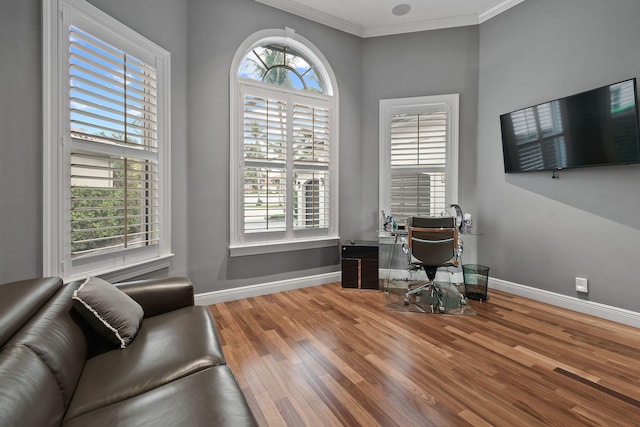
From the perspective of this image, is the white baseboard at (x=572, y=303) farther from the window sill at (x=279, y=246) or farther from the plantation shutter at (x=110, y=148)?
the plantation shutter at (x=110, y=148)

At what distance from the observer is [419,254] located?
3.08m

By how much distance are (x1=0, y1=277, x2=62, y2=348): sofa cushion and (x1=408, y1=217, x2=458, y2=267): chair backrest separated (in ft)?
→ 9.27

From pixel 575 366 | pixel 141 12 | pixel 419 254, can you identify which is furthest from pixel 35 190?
pixel 575 366

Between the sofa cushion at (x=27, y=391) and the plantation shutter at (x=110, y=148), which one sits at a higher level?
the plantation shutter at (x=110, y=148)

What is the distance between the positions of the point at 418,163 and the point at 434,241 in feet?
4.47

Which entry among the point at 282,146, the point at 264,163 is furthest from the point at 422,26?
the point at 264,163

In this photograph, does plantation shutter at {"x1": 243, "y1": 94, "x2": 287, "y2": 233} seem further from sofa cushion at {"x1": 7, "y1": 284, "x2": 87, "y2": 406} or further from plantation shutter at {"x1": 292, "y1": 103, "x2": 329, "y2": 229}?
sofa cushion at {"x1": 7, "y1": 284, "x2": 87, "y2": 406}

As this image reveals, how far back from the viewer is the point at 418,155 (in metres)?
3.96

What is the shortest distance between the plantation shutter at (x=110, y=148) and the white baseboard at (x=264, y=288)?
87cm

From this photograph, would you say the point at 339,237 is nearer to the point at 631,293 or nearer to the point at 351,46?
the point at 351,46

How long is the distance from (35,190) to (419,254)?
3.09 m

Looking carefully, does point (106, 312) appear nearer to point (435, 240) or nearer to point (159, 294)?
point (159, 294)

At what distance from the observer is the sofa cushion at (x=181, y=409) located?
0.92 meters

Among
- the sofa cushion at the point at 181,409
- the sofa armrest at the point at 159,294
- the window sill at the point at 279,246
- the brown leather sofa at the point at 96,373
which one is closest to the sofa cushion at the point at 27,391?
the brown leather sofa at the point at 96,373
